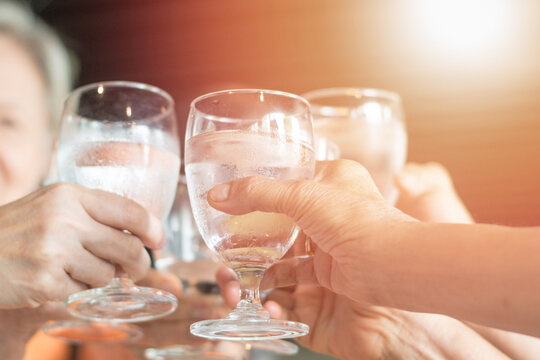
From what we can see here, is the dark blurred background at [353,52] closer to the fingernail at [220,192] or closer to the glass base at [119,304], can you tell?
the glass base at [119,304]

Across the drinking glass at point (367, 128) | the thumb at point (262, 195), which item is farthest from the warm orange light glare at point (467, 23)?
the thumb at point (262, 195)

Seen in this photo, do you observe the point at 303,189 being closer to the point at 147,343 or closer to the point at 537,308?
the point at 537,308

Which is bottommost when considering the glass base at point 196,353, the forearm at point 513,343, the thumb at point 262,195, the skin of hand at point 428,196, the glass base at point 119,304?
the glass base at point 196,353

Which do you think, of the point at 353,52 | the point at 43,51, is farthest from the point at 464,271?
the point at 353,52

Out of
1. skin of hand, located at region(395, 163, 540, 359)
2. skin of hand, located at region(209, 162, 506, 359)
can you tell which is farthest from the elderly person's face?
skin of hand, located at region(395, 163, 540, 359)

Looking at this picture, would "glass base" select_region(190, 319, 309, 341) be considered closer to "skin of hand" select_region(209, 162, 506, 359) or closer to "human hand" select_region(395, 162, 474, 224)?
"skin of hand" select_region(209, 162, 506, 359)
